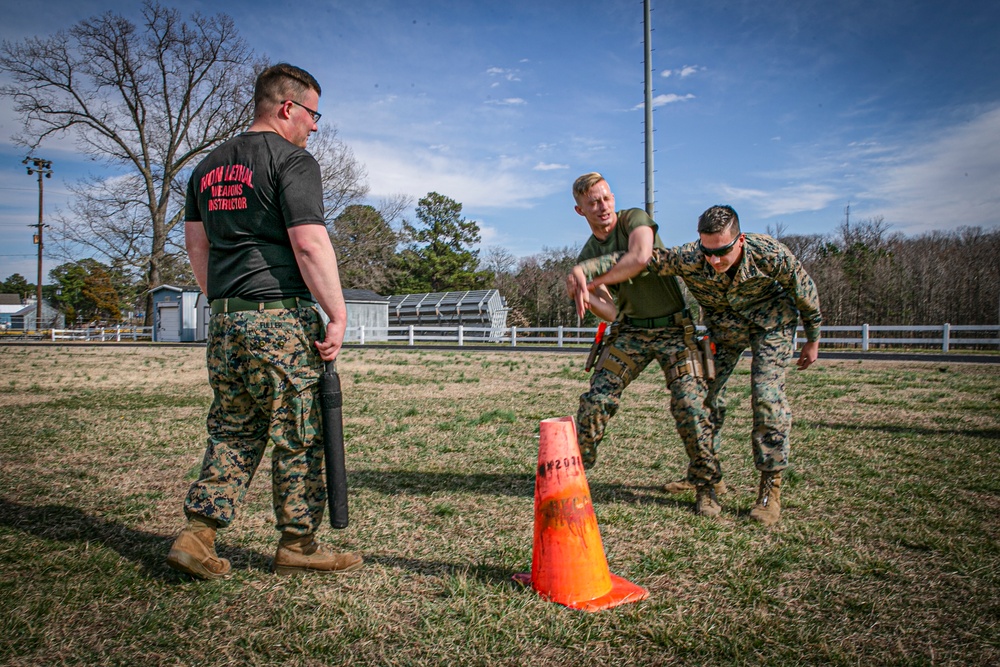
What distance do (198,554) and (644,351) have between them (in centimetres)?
278

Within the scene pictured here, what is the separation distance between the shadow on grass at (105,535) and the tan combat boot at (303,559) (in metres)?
0.23

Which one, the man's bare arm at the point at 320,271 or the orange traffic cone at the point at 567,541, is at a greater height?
the man's bare arm at the point at 320,271

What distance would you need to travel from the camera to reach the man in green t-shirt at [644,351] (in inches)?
160

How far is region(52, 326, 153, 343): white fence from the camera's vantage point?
45.2 m

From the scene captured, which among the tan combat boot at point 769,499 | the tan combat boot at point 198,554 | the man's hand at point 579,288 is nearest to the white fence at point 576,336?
the tan combat boot at point 769,499

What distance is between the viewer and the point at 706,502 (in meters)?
4.06

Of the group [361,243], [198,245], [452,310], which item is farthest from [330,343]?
[452,310]

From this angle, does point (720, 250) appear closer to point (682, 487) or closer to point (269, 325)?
point (682, 487)

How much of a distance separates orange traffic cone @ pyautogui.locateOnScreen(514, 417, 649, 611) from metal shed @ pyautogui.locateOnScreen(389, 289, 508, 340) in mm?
40493

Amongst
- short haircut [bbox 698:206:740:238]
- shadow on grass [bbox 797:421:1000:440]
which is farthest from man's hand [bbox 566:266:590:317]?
shadow on grass [bbox 797:421:1000:440]

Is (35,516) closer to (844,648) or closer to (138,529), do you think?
(138,529)

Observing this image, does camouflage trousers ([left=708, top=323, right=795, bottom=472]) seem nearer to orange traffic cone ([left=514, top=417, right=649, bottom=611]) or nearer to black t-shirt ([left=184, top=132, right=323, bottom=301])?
orange traffic cone ([left=514, top=417, right=649, bottom=611])

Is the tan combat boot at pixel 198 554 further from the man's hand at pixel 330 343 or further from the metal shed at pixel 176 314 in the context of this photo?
the metal shed at pixel 176 314

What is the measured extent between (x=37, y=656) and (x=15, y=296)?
149 metres
